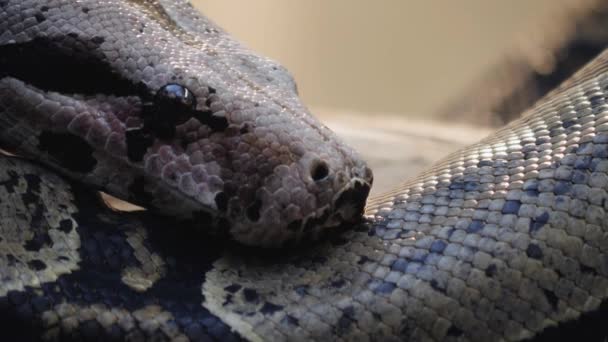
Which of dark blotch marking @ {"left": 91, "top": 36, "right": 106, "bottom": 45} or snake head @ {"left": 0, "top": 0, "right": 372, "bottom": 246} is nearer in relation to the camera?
snake head @ {"left": 0, "top": 0, "right": 372, "bottom": 246}

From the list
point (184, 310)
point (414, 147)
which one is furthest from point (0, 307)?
point (414, 147)

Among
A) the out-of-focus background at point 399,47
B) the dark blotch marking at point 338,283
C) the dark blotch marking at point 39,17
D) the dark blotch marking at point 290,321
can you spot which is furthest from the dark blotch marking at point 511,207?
the out-of-focus background at point 399,47

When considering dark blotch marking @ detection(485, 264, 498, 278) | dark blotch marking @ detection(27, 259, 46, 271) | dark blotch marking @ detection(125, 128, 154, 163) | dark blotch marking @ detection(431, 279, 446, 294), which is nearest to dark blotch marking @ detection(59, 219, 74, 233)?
dark blotch marking @ detection(27, 259, 46, 271)

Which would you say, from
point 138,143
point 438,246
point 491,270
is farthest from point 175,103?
point 491,270

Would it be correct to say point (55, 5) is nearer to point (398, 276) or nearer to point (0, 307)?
point (0, 307)

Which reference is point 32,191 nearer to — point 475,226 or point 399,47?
point 475,226

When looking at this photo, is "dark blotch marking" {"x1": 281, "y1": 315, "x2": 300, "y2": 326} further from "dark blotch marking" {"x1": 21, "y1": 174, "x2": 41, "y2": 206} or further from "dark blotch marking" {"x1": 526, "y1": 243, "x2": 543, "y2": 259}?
"dark blotch marking" {"x1": 21, "y1": 174, "x2": 41, "y2": 206}

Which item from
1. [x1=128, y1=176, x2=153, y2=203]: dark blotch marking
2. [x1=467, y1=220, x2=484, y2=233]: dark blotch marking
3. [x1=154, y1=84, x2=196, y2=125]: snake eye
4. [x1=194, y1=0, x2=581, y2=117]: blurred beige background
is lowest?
[x1=194, y1=0, x2=581, y2=117]: blurred beige background
